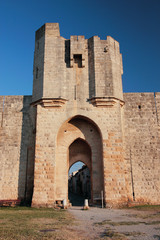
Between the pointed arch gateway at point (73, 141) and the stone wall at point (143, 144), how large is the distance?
1.58 metres

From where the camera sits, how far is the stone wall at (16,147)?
488 inches

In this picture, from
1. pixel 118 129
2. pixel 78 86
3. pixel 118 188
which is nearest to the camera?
pixel 118 188

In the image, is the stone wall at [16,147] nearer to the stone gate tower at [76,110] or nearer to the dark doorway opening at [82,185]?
the stone gate tower at [76,110]

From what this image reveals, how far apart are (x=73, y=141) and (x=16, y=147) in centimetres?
311

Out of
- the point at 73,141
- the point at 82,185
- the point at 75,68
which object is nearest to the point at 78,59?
the point at 75,68

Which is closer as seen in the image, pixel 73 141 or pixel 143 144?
pixel 143 144

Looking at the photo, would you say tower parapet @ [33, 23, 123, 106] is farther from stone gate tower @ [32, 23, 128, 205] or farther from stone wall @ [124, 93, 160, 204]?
stone wall @ [124, 93, 160, 204]

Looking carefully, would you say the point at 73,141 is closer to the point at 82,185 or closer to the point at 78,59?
the point at 78,59

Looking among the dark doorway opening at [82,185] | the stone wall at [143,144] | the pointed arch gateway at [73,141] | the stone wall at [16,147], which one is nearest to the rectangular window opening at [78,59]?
the pointed arch gateway at [73,141]

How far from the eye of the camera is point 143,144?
13.0 metres

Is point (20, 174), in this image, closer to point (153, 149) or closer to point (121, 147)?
point (121, 147)

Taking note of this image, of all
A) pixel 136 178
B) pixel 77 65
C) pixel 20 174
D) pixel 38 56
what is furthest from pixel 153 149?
pixel 38 56

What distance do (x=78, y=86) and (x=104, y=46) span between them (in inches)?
109

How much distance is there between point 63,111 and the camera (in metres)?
12.5
